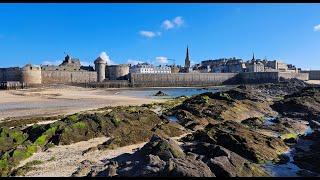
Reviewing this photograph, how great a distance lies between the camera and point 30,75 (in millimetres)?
69875

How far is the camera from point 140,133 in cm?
1223

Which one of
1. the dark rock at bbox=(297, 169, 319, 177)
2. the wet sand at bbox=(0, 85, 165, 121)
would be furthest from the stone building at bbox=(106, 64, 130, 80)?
the dark rock at bbox=(297, 169, 319, 177)

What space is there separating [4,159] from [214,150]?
5.15 metres

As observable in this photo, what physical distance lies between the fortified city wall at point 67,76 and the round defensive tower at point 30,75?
2889 mm

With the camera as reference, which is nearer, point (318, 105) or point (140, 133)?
point (140, 133)

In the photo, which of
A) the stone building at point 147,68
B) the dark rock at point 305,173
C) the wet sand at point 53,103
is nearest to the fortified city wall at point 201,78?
the stone building at point 147,68

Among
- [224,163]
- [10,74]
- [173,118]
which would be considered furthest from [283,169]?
[10,74]

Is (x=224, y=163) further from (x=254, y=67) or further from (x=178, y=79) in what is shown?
(x=254, y=67)

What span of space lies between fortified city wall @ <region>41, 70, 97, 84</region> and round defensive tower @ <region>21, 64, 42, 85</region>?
114 inches

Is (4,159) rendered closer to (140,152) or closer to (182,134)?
(140,152)

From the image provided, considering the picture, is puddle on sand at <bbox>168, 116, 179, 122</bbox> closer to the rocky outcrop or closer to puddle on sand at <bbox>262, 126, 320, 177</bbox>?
the rocky outcrop

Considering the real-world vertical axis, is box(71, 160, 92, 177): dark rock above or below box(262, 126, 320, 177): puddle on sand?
above

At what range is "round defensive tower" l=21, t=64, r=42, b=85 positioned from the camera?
227 ft

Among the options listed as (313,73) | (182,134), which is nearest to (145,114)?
(182,134)
